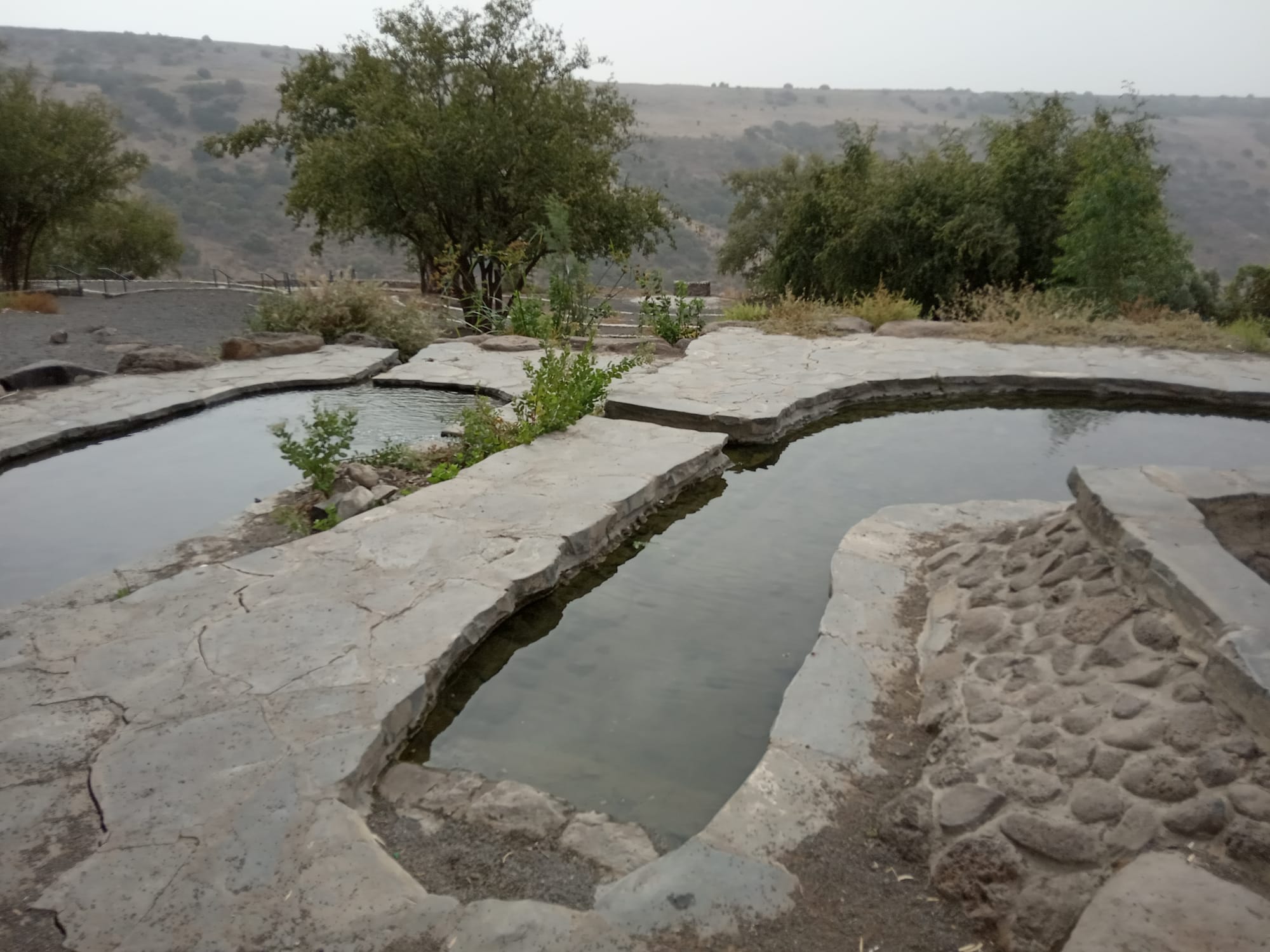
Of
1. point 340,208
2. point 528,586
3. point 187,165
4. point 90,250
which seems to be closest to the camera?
point 528,586

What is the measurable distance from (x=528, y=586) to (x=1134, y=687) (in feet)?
6.94

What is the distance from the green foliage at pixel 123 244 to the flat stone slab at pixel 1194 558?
25432 millimetres

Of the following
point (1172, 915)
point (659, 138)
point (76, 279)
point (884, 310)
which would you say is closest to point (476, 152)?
point (884, 310)

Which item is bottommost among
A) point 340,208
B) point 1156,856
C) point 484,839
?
point 484,839

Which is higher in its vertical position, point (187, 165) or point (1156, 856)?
point (187, 165)

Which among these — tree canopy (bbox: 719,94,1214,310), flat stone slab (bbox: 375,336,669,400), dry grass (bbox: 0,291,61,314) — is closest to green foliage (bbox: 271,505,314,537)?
flat stone slab (bbox: 375,336,669,400)

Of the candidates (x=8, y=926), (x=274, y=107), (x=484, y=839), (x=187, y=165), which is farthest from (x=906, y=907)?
(x=274, y=107)

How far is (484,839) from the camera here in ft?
7.52

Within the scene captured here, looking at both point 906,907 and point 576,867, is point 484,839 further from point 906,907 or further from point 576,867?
point 906,907

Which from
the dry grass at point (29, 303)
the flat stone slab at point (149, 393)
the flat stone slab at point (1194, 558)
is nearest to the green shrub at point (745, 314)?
the flat stone slab at point (149, 393)

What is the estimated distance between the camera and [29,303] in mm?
11688

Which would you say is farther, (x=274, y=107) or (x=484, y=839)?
(x=274, y=107)

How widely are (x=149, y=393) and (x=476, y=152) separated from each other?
7485mm

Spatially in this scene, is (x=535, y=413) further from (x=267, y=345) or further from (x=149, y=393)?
(x=267, y=345)
